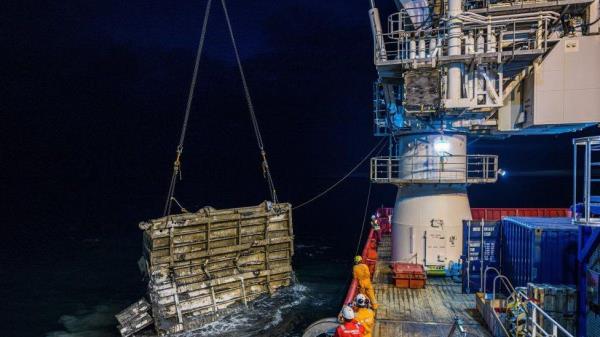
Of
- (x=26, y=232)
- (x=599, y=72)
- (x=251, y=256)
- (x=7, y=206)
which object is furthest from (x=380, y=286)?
(x=7, y=206)

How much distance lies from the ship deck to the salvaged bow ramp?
553 centimetres

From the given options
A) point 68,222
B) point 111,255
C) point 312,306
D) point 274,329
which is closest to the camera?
point 274,329

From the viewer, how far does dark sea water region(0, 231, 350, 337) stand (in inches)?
705

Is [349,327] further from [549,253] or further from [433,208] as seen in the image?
[433,208]

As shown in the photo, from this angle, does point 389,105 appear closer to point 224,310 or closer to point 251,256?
point 251,256

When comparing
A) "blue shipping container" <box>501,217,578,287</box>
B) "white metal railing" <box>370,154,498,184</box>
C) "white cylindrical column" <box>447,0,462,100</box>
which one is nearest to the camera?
"blue shipping container" <box>501,217,578,287</box>

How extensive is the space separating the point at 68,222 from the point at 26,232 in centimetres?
742

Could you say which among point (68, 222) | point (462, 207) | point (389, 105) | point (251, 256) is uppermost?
point (389, 105)

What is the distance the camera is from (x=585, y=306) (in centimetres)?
1081

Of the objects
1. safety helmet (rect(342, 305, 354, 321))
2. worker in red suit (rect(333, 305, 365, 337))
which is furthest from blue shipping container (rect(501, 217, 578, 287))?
safety helmet (rect(342, 305, 354, 321))

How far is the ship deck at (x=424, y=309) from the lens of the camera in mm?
12164

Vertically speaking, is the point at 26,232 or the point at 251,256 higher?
the point at 251,256

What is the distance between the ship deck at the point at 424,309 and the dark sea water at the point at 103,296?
5049mm

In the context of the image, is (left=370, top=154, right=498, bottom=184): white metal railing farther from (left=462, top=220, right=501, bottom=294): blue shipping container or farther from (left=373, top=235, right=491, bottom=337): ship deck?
(left=373, top=235, right=491, bottom=337): ship deck
